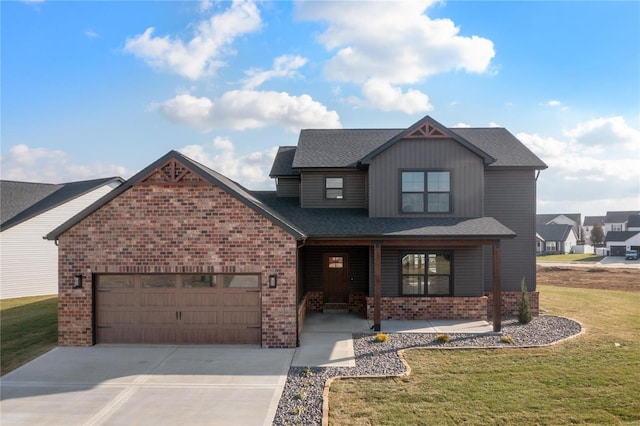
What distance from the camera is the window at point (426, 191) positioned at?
45.3ft

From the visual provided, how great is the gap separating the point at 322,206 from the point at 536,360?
28.7 ft

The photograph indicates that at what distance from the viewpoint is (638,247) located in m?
53.4

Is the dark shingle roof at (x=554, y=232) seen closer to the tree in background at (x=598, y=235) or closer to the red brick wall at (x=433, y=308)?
the tree in background at (x=598, y=235)

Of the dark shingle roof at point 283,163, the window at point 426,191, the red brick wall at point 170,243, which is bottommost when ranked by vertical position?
the red brick wall at point 170,243

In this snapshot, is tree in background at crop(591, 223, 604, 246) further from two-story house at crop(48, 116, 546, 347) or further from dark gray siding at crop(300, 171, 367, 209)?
dark gray siding at crop(300, 171, 367, 209)

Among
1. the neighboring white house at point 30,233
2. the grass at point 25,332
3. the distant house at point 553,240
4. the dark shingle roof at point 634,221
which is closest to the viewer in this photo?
the grass at point 25,332

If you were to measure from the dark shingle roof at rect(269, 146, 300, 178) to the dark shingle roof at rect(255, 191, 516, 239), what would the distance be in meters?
2.40

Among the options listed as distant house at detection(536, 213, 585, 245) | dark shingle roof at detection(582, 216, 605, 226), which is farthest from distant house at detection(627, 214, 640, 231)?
dark shingle roof at detection(582, 216, 605, 226)

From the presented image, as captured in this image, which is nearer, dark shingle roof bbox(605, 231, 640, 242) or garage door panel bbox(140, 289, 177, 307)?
garage door panel bbox(140, 289, 177, 307)

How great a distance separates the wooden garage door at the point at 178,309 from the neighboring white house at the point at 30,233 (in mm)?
14145

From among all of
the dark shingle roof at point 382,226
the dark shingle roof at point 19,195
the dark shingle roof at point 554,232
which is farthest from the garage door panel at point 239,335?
the dark shingle roof at point 554,232

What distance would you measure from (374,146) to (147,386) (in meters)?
12.3

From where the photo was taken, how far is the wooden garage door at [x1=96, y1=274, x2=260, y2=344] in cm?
1058

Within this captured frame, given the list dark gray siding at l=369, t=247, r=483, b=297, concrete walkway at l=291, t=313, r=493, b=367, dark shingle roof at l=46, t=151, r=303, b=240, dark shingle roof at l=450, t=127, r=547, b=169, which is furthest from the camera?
dark shingle roof at l=450, t=127, r=547, b=169
